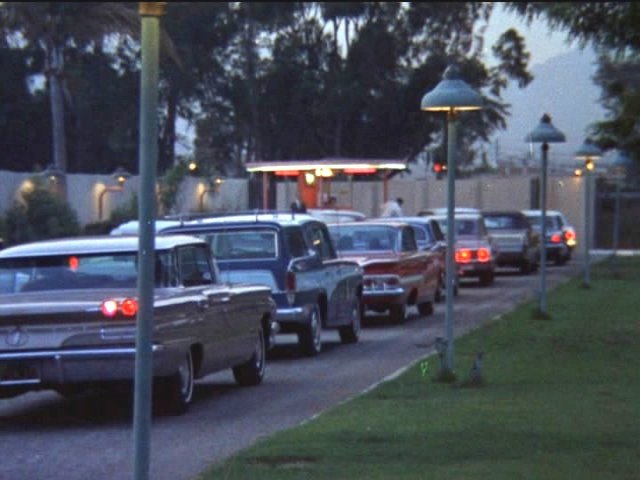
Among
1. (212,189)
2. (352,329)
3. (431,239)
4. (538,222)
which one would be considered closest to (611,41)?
(352,329)

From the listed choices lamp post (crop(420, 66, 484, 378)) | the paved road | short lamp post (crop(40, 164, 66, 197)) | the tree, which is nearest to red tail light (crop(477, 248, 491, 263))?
short lamp post (crop(40, 164, 66, 197))

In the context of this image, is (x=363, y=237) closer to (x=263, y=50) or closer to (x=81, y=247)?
(x=81, y=247)

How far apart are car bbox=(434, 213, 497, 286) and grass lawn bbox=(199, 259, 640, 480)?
1595 centimetres

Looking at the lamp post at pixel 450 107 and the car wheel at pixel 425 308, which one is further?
the car wheel at pixel 425 308

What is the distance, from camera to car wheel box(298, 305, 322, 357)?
19141mm

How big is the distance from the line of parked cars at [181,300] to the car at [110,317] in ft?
0.04

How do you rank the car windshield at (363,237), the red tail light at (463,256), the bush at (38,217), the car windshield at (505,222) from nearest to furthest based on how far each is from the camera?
the car windshield at (363,237) → the red tail light at (463,256) → the bush at (38,217) → the car windshield at (505,222)

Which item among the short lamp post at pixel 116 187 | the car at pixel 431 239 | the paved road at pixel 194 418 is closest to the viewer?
the paved road at pixel 194 418

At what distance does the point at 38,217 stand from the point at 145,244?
3076cm

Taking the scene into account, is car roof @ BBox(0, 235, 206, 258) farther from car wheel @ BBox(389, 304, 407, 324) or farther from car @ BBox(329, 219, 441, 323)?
car wheel @ BBox(389, 304, 407, 324)

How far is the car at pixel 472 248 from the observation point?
34781 millimetres

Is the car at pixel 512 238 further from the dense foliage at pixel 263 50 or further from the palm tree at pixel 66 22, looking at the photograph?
the palm tree at pixel 66 22

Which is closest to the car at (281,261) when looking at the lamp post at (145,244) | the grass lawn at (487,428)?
the grass lawn at (487,428)

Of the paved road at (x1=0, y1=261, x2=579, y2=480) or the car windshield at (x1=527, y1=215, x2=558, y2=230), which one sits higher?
the car windshield at (x1=527, y1=215, x2=558, y2=230)
